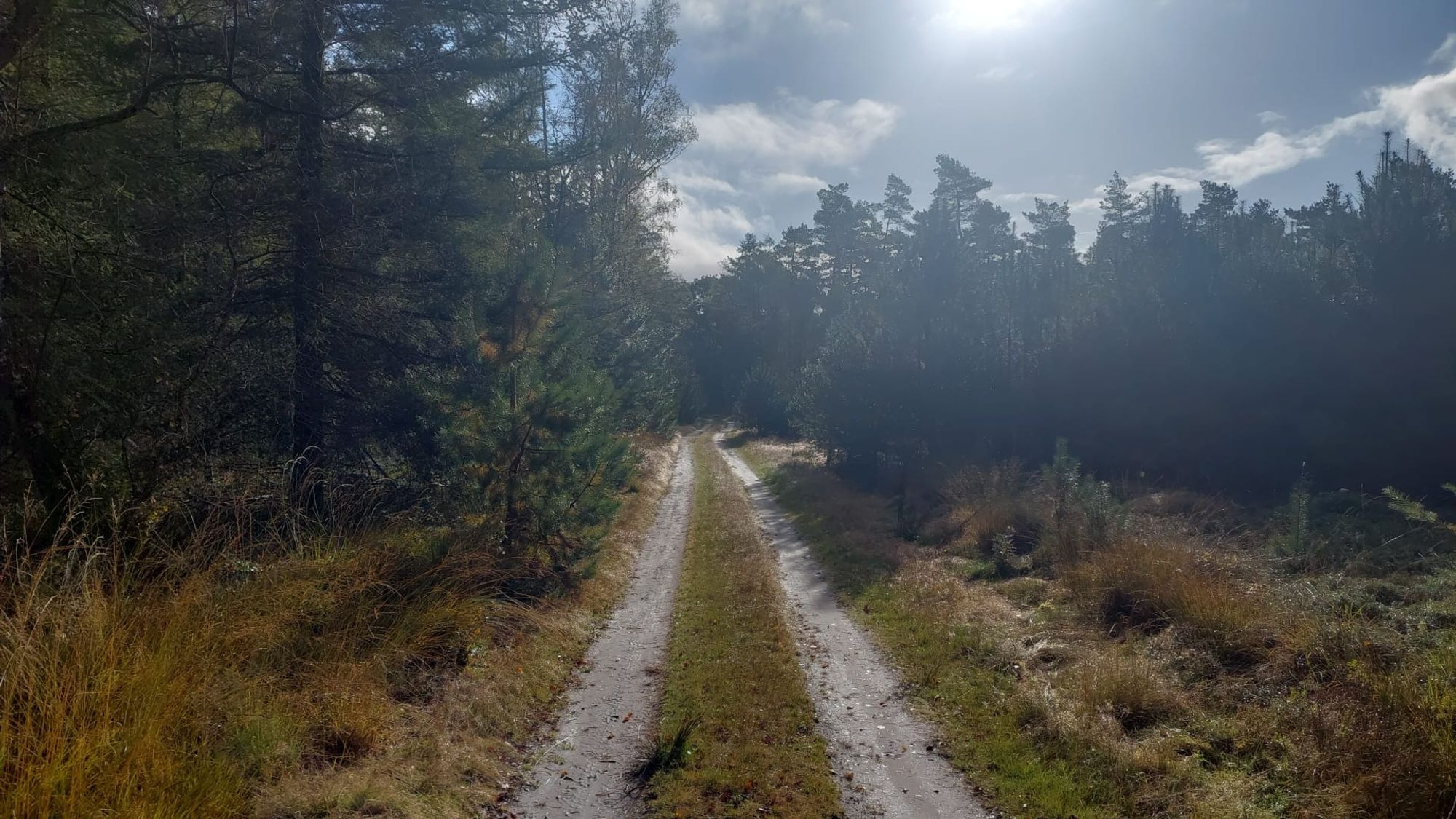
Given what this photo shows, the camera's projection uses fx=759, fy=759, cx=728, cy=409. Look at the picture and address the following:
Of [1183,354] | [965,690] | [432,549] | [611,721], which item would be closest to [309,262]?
[432,549]

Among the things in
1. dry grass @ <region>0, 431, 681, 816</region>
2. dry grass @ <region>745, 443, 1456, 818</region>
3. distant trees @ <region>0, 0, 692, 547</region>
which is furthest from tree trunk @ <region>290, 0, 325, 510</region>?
dry grass @ <region>745, 443, 1456, 818</region>

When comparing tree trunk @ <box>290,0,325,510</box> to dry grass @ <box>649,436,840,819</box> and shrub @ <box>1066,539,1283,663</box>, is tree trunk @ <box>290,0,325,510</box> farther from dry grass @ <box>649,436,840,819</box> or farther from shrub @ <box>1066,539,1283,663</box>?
shrub @ <box>1066,539,1283,663</box>

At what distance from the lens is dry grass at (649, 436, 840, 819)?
5.81 meters

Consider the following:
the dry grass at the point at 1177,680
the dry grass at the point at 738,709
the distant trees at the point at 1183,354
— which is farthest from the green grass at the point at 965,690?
the distant trees at the point at 1183,354

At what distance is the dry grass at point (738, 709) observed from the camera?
5809 mm

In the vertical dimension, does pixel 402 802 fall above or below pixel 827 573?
above

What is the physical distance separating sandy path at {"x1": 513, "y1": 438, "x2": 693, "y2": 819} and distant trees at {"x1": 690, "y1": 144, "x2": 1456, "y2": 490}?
19.1m

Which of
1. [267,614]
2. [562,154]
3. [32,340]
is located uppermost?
[562,154]

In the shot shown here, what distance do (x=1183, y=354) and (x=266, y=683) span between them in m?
37.0

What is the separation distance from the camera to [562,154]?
42.4 ft

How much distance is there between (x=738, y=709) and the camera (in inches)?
300

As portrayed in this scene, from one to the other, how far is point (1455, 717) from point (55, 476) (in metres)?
11.0

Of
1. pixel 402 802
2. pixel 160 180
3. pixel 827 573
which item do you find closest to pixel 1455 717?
pixel 402 802

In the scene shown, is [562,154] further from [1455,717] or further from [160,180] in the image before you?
[1455,717]
